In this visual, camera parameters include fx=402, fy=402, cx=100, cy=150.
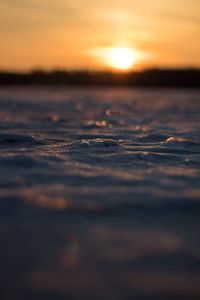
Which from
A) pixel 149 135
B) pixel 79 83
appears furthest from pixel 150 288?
pixel 79 83

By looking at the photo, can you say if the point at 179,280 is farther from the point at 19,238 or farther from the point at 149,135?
the point at 149,135

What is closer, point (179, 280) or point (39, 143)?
point (179, 280)

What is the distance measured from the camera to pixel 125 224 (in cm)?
263

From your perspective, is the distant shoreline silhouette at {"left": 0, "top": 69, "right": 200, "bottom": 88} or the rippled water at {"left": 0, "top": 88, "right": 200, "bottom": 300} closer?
the rippled water at {"left": 0, "top": 88, "right": 200, "bottom": 300}

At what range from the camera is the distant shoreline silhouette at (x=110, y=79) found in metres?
37.2

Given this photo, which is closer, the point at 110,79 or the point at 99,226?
the point at 99,226

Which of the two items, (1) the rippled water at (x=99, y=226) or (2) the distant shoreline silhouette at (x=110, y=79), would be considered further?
(2) the distant shoreline silhouette at (x=110, y=79)

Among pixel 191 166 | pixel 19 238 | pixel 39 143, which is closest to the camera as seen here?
pixel 19 238

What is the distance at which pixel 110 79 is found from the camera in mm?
41062

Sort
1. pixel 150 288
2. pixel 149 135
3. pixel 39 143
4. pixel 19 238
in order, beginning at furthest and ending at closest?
pixel 149 135 → pixel 39 143 → pixel 19 238 → pixel 150 288

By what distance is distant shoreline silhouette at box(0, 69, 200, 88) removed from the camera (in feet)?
122

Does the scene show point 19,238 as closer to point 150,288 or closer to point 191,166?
point 150,288

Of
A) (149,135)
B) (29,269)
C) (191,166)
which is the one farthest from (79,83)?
(29,269)

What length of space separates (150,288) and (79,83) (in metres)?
37.3
